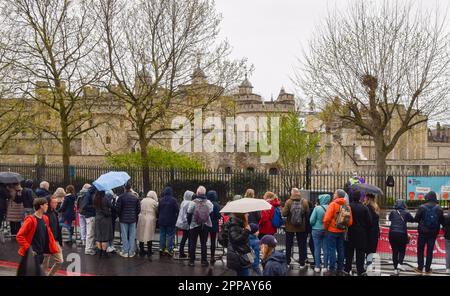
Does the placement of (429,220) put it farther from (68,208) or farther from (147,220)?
(68,208)

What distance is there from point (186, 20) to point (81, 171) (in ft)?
27.2

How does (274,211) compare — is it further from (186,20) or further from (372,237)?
(186,20)

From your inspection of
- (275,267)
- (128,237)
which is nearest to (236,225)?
(275,267)

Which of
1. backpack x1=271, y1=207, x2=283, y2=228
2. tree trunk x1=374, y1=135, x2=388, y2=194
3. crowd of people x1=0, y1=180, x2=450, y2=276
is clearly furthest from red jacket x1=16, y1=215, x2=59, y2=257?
tree trunk x1=374, y1=135, x2=388, y2=194

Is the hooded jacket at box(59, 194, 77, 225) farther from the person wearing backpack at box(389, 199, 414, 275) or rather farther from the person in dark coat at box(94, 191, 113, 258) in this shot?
the person wearing backpack at box(389, 199, 414, 275)

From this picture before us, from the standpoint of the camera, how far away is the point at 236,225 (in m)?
7.32

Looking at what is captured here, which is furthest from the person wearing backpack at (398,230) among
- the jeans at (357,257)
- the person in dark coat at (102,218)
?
the person in dark coat at (102,218)

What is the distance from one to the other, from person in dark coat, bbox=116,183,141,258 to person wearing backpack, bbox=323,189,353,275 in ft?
13.2

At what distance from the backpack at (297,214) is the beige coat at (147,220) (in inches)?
119

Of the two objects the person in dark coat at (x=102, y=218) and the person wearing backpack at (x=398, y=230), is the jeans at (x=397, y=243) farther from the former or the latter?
the person in dark coat at (x=102, y=218)

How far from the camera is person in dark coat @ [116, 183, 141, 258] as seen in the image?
10062 millimetres
